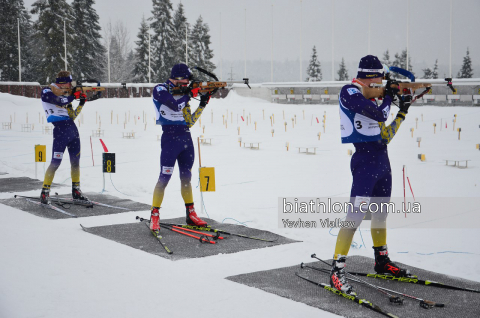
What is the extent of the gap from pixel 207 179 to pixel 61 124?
288 cm

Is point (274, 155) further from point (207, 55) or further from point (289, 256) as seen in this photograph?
point (207, 55)

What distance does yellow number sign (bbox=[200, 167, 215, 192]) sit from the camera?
8078 mm

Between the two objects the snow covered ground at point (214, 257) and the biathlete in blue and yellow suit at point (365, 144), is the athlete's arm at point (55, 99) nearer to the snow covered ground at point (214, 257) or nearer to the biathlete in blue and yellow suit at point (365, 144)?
the snow covered ground at point (214, 257)

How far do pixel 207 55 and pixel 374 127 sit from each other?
5903 cm

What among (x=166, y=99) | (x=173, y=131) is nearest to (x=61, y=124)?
(x=173, y=131)

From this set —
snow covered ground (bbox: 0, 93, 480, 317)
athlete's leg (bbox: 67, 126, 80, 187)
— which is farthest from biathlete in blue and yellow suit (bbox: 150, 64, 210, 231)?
athlete's leg (bbox: 67, 126, 80, 187)

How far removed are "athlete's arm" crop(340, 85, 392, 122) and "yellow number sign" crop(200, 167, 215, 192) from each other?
11.8ft

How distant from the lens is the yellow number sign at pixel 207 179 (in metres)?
8.08

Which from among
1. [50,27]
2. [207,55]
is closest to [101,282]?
[50,27]

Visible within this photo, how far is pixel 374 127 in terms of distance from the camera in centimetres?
487

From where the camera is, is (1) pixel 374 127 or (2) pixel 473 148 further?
(2) pixel 473 148

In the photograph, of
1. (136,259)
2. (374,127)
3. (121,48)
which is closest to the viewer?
(374,127)

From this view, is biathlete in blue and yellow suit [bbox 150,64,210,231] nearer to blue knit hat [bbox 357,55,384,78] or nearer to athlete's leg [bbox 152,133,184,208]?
athlete's leg [bbox 152,133,184,208]

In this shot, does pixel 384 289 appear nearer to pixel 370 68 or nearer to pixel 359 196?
pixel 359 196
